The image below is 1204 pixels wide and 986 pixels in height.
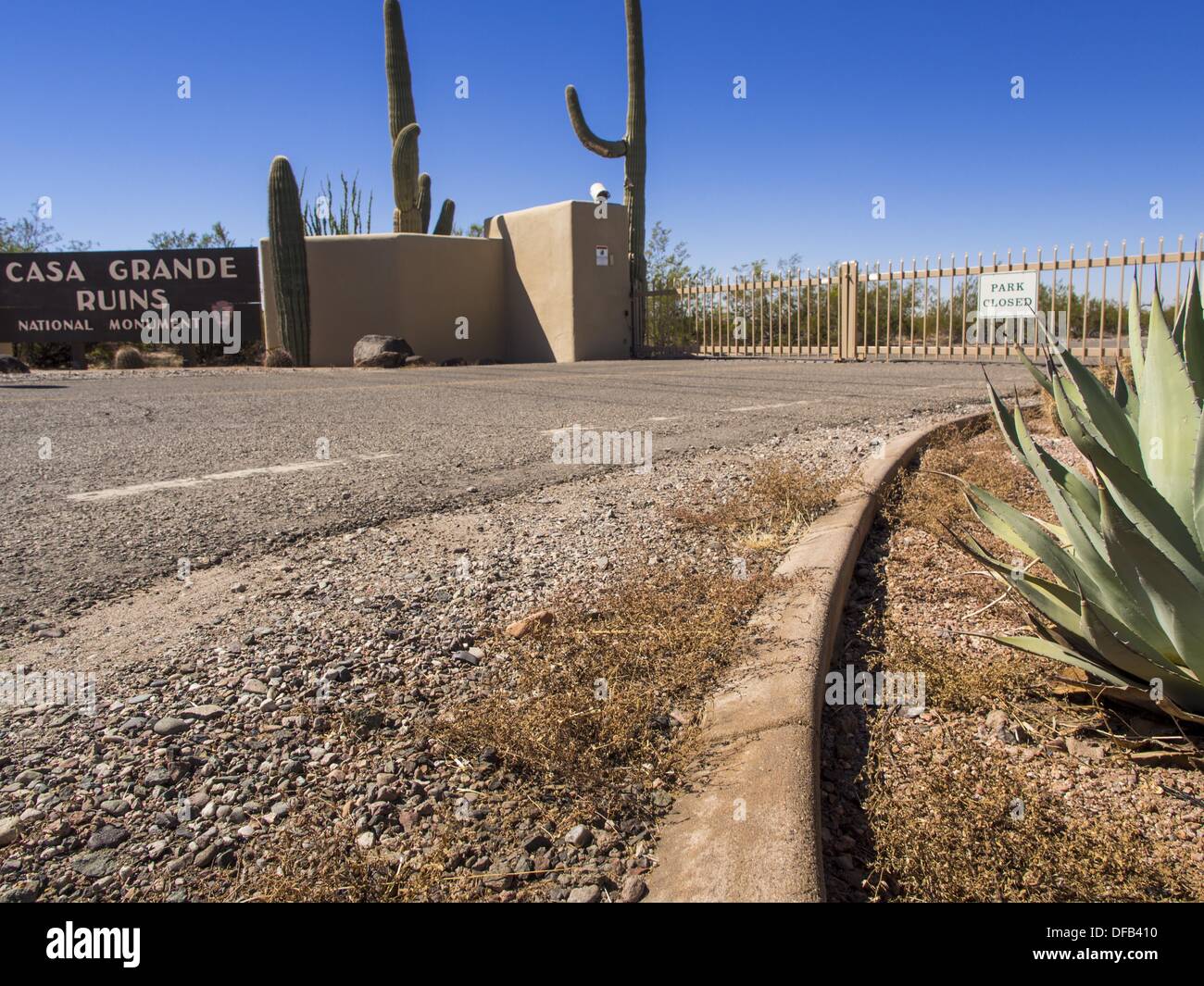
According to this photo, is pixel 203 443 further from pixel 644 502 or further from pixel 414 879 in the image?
pixel 414 879

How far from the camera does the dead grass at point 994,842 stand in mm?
1529

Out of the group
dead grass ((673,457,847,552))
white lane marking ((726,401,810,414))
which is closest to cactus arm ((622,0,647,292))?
white lane marking ((726,401,810,414))

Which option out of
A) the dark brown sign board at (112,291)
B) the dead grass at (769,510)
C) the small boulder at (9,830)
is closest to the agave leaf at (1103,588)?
the dead grass at (769,510)

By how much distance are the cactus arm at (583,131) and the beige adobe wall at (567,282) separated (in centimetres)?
128

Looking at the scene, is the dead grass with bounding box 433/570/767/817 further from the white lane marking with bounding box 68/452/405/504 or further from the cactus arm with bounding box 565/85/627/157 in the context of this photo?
the cactus arm with bounding box 565/85/627/157

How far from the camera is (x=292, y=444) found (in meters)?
5.97

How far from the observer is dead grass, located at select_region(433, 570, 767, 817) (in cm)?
182

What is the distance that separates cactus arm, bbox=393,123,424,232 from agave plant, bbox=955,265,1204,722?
19002mm

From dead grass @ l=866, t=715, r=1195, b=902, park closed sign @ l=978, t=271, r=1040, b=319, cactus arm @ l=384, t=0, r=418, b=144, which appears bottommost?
dead grass @ l=866, t=715, r=1195, b=902

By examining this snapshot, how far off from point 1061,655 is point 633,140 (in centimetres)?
1891

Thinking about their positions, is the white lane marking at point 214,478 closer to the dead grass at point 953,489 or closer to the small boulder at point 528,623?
the small boulder at point 528,623

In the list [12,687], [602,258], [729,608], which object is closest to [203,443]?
[12,687]

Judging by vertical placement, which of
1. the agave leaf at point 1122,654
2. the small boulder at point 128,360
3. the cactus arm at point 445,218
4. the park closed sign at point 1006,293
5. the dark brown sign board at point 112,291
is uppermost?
the cactus arm at point 445,218
